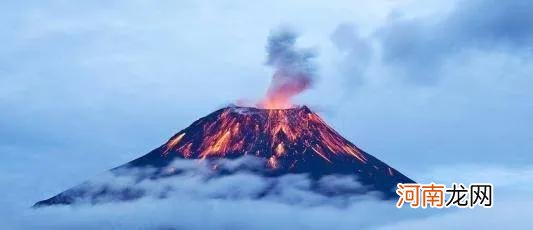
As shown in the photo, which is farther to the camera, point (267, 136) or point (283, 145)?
point (283, 145)

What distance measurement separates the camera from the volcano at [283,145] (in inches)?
4373

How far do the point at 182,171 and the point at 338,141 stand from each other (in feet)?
55.7

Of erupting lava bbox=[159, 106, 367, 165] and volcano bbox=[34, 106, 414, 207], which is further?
erupting lava bbox=[159, 106, 367, 165]

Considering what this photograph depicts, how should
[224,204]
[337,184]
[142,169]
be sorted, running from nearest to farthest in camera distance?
[337,184] < [142,169] < [224,204]

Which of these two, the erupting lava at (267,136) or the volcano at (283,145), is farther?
the erupting lava at (267,136)

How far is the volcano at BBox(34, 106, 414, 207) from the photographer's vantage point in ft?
364

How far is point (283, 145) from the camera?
11219cm

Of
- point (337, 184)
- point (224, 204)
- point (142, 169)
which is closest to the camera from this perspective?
point (337, 184)

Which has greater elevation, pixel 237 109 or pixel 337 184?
pixel 237 109

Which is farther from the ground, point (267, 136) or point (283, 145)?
point (267, 136)

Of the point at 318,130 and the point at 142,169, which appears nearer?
the point at 318,130

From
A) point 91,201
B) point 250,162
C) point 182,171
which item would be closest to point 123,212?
point 91,201

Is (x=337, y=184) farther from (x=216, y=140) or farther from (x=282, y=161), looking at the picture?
(x=216, y=140)

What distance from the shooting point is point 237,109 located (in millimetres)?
114125
